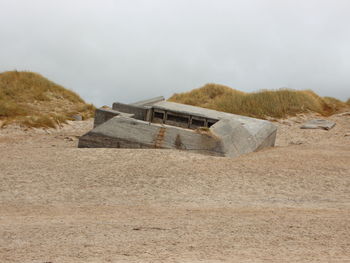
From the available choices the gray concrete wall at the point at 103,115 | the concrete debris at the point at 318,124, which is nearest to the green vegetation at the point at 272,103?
the concrete debris at the point at 318,124

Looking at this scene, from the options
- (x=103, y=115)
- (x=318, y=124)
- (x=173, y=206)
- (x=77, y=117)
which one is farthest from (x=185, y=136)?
(x=77, y=117)

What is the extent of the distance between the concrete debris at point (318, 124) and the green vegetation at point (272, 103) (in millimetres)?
1468

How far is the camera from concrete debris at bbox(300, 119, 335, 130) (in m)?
14.3

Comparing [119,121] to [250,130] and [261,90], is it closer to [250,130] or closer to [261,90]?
[250,130]

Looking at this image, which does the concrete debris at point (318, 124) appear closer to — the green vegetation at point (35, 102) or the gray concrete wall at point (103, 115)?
the gray concrete wall at point (103, 115)

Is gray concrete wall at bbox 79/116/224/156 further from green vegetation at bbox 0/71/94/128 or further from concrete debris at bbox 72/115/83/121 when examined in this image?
concrete debris at bbox 72/115/83/121

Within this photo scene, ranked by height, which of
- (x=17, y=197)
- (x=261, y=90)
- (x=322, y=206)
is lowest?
(x=17, y=197)

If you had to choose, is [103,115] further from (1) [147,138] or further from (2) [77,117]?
(2) [77,117]

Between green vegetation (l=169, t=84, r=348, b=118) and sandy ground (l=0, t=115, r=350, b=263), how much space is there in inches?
239

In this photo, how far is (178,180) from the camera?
7.56m

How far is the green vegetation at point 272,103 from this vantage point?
16844 millimetres

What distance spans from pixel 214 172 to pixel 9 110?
8.38 m

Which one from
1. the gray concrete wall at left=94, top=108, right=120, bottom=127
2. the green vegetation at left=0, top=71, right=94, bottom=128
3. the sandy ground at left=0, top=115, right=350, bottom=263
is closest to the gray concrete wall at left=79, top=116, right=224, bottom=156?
the sandy ground at left=0, top=115, right=350, bottom=263

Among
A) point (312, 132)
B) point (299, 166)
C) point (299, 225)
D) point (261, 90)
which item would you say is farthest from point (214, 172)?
point (261, 90)
